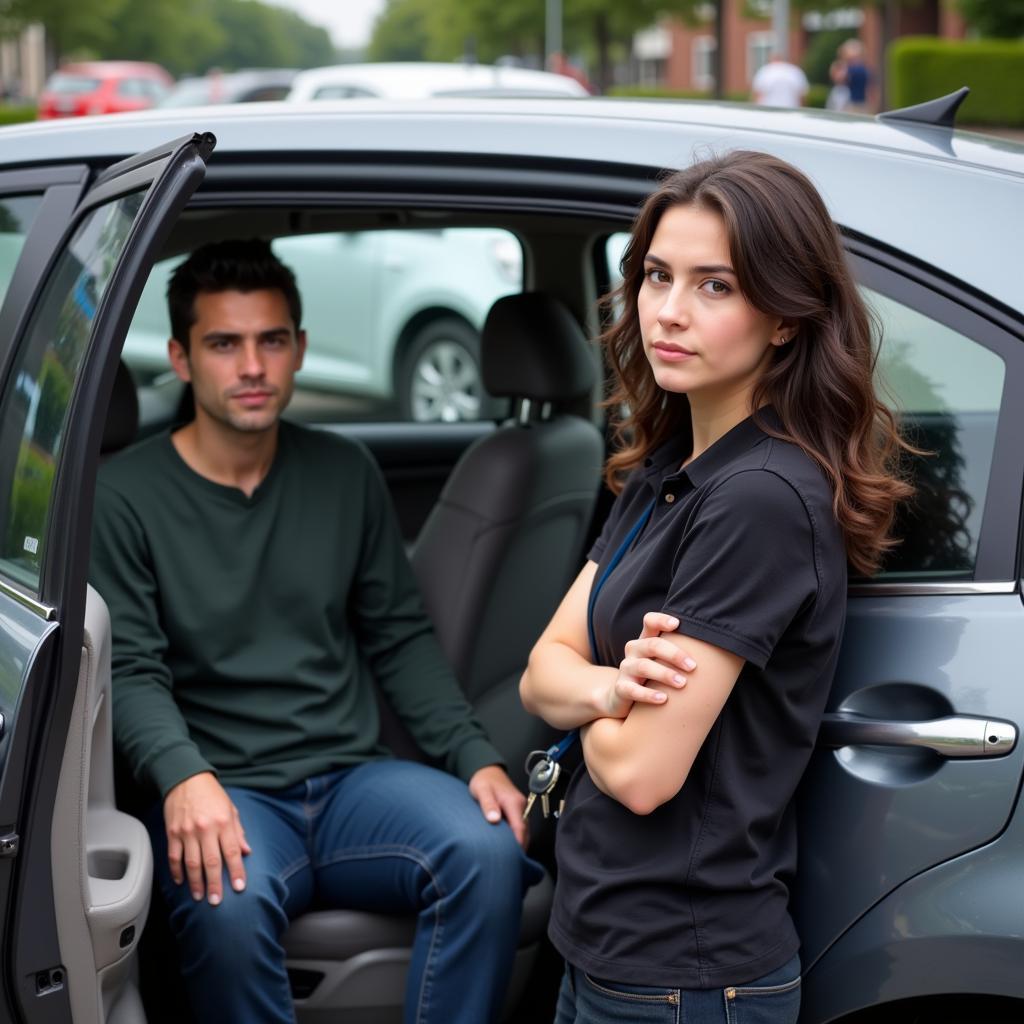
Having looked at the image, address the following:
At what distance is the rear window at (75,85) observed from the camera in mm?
28312

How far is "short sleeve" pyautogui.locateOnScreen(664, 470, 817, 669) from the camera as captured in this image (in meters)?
1.62

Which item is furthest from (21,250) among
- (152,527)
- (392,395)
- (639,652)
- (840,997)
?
(392,395)

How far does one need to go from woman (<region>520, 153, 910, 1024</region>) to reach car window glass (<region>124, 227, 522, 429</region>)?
491 cm

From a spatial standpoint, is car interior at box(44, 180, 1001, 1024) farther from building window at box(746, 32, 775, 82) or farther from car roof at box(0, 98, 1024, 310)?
building window at box(746, 32, 775, 82)

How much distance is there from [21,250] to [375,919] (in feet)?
3.78

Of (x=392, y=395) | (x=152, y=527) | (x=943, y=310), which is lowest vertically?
(x=392, y=395)

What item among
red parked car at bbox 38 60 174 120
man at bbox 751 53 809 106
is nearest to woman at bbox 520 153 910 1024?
man at bbox 751 53 809 106

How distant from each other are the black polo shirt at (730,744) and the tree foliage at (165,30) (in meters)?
41.3

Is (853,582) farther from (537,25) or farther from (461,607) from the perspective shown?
(537,25)

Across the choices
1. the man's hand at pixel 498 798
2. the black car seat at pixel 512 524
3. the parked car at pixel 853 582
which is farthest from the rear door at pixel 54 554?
the black car seat at pixel 512 524

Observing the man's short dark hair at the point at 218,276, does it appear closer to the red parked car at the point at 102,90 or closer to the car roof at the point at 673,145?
the car roof at the point at 673,145

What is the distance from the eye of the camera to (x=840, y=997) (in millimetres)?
1824

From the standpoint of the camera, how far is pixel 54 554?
1792 mm

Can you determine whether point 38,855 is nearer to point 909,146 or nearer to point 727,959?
point 727,959
